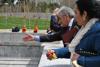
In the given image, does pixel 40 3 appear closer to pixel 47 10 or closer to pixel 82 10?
pixel 47 10

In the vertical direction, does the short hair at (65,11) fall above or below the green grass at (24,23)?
above

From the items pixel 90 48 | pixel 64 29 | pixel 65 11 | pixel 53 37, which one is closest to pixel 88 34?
pixel 90 48

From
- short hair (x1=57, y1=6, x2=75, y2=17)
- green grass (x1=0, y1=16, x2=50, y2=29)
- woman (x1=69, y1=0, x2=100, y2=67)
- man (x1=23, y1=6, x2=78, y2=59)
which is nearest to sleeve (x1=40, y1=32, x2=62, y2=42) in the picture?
man (x1=23, y1=6, x2=78, y2=59)

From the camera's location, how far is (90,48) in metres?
3.23

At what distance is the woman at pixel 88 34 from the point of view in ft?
10.5

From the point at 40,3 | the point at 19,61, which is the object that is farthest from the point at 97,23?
the point at 40,3

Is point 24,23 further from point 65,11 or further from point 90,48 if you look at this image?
point 90,48

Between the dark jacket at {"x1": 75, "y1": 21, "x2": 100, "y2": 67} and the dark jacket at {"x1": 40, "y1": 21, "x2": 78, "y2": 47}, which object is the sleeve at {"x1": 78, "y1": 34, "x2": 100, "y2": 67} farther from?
the dark jacket at {"x1": 40, "y1": 21, "x2": 78, "y2": 47}

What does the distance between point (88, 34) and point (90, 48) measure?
10cm

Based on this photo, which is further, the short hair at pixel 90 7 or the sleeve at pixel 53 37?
the sleeve at pixel 53 37

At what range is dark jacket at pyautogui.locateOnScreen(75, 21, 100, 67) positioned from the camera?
3176 mm

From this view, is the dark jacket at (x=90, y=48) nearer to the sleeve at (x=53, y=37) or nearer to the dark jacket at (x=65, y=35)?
the dark jacket at (x=65, y=35)

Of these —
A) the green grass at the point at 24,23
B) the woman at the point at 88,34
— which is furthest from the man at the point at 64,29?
the green grass at the point at 24,23

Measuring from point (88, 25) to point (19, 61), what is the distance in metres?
6.24
